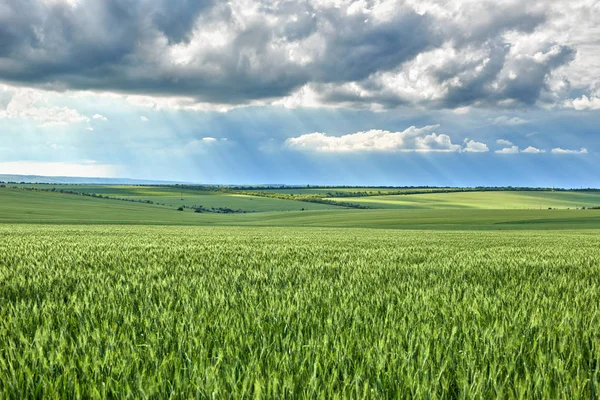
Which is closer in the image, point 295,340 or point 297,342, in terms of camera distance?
point 297,342

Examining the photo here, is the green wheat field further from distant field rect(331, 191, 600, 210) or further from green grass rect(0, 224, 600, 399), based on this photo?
distant field rect(331, 191, 600, 210)

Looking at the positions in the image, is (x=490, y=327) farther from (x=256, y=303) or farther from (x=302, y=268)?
(x=302, y=268)

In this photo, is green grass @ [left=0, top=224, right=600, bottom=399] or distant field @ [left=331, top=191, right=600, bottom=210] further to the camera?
distant field @ [left=331, top=191, right=600, bottom=210]

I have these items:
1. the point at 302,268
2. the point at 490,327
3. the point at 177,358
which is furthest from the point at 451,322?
the point at 302,268

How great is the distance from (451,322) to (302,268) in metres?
4.64

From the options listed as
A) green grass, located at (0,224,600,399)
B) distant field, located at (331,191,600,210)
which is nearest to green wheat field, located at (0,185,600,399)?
green grass, located at (0,224,600,399)

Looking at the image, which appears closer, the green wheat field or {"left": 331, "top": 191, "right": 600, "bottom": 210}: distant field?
the green wheat field

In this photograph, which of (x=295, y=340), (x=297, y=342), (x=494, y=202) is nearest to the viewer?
(x=297, y=342)

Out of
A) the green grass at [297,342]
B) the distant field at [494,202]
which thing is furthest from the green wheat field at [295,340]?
the distant field at [494,202]

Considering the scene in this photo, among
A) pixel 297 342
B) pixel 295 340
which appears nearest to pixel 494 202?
pixel 295 340

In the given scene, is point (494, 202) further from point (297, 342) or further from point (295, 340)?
point (297, 342)

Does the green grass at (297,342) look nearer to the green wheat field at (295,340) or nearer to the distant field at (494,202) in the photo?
the green wheat field at (295,340)

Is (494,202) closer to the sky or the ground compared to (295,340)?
closer to the ground

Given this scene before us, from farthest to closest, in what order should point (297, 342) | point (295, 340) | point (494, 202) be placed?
point (494, 202), point (295, 340), point (297, 342)
